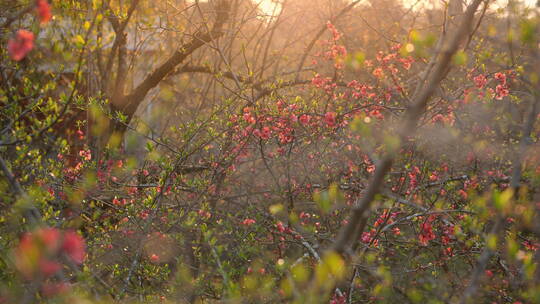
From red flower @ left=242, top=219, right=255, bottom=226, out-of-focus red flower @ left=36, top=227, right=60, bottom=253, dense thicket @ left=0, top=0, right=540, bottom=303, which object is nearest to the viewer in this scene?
out-of-focus red flower @ left=36, top=227, right=60, bottom=253

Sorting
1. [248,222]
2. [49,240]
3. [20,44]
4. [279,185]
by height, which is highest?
[20,44]

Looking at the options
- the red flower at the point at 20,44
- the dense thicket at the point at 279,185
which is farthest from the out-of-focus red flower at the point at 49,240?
the red flower at the point at 20,44

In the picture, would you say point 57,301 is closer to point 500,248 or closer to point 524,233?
point 500,248

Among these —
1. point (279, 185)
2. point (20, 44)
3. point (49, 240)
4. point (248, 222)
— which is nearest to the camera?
point (49, 240)

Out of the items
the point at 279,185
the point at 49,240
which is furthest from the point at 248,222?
the point at 49,240

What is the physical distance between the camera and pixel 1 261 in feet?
8.47

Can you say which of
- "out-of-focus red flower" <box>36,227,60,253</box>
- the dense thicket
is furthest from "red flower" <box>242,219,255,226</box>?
"out-of-focus red flower" <box>36,227,60,253</box>

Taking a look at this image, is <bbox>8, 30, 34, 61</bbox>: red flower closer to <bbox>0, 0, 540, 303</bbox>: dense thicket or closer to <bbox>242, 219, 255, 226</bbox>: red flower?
<bbox>0, 0, 540, 303</bbox>: dense thicket

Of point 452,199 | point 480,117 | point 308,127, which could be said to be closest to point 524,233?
point 452,199

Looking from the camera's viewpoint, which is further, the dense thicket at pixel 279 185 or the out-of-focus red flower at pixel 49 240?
the dense thicket at pixel 279 185

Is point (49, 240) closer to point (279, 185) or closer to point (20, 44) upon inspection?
point (20, 44)

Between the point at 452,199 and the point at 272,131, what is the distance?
1981 mm

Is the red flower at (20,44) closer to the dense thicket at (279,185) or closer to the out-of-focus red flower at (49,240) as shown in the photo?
the dense thicket at (279,185)

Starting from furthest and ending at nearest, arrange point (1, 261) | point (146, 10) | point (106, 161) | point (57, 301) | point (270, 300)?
point (146, 10) → point (106, 161) → point (270, 300) → point (1, 261) → point (57, 301)
